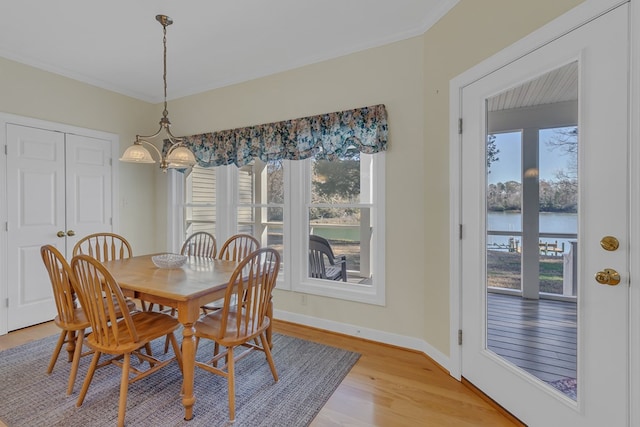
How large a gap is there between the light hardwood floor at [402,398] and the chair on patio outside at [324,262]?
76 centimetres

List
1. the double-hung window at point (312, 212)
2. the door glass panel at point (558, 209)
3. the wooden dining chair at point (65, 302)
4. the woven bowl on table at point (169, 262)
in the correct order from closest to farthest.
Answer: the door glass panel at point (558, 209) → the wooden dining chair at point (65, 302) → the woven bowl on table at point (169, 262) → the double-hung window at point (312, 212)

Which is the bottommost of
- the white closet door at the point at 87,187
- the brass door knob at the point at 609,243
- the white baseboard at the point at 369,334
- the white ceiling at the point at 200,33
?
the white baseboard at the point at 369,334

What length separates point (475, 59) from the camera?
2.04m

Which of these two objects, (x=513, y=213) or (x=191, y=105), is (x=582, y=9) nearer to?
(x=513, y=213)

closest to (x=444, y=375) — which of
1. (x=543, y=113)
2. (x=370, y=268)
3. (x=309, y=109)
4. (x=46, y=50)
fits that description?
(x=370, y=268)

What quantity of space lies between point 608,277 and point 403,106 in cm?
187

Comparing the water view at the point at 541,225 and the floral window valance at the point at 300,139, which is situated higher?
the floral window valance at the point at 300,139

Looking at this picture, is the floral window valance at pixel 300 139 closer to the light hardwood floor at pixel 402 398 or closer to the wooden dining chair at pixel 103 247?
the wooden dining chair at pixel 103 247

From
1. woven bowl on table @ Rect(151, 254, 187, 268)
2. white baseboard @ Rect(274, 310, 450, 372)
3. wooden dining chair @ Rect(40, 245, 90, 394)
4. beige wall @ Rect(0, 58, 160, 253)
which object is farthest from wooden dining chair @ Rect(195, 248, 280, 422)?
beige wall @ Rect(0, 58, 160, 253)

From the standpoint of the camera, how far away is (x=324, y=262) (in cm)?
322

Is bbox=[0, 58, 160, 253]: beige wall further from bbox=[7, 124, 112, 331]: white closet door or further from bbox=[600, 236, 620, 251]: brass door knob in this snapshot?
bbox=[600, 236, 620, 251]: brass door knob

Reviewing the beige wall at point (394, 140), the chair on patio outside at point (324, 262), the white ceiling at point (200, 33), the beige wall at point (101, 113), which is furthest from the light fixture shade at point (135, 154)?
the beige wall at point (101, 113)

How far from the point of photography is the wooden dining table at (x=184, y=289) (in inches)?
70.0

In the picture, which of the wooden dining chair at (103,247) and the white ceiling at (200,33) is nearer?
the white ceiling at (200,33)
